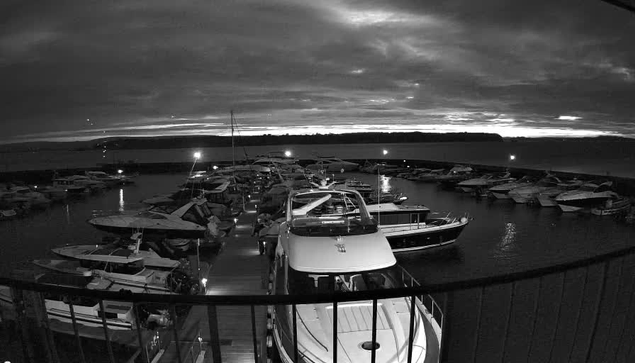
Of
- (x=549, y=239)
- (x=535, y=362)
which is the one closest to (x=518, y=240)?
(x=549, y=239)

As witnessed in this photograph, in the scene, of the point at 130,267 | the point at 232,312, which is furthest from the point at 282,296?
the point at 130,267

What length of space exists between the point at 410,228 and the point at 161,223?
1257 centimetres

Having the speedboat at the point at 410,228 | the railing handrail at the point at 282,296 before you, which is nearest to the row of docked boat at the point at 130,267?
the railing handrail at the point at 282,296

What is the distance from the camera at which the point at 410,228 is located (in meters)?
17.7

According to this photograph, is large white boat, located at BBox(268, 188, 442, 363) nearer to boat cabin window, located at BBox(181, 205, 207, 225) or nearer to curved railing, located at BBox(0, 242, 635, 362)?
curved railing, located at BBox(0, 242, 635, 362)

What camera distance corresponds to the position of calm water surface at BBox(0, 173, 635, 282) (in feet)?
58.6

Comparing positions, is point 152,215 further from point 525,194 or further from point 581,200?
point 525,194

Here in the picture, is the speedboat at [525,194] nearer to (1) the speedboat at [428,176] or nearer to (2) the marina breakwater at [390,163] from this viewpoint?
(2) the marina breakwater at [390,163]

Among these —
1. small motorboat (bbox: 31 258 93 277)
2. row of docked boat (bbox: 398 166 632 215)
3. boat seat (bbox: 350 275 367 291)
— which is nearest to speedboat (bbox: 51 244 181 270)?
small motorboat (bbox: 31 258 93 277)

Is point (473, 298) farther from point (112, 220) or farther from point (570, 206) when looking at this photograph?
point (570, 206)

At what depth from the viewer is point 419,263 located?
1775 centimetres

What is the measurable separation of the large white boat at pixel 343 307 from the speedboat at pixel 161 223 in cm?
1189

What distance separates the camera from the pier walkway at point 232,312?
7109 mm

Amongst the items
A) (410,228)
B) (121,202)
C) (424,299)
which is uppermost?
(424,299)
